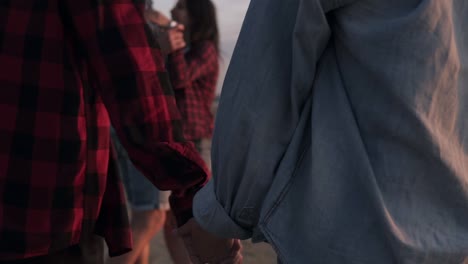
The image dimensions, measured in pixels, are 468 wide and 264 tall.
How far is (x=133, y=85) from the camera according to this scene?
1139mm

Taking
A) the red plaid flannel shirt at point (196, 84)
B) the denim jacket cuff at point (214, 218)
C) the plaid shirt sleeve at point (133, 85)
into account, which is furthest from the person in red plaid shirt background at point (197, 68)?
the denim jacket cuff at point (214, 218)

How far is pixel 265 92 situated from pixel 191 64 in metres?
1.74

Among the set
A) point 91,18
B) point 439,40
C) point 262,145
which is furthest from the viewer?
point 91,18

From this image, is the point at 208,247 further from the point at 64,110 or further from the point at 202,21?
the point at 202,21

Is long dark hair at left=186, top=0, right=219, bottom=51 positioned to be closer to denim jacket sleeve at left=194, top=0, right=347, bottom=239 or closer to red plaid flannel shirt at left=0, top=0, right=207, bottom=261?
red plaid flannel shirt at left=0, top=0, right=207, bottom=261

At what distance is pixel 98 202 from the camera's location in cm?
125

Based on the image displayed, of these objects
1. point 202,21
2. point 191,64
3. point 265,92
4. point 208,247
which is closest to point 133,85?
point 265,92

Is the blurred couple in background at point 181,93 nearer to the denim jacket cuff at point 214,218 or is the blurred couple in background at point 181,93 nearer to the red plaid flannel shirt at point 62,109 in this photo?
the red plaid flannel shirt at point 62,109

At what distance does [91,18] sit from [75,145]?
0.30 metres

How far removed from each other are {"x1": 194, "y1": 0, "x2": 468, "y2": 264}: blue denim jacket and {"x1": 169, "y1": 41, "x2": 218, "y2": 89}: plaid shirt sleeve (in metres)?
1.58

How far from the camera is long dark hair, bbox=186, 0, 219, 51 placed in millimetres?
2855

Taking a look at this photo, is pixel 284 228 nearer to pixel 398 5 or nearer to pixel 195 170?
pixel 195 170

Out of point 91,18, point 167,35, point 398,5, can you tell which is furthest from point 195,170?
point 167,35

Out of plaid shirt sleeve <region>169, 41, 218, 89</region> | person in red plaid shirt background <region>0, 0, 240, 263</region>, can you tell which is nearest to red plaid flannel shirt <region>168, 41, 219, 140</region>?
plaid shirt sleeve <region>169, 41, 218, 89</region>
